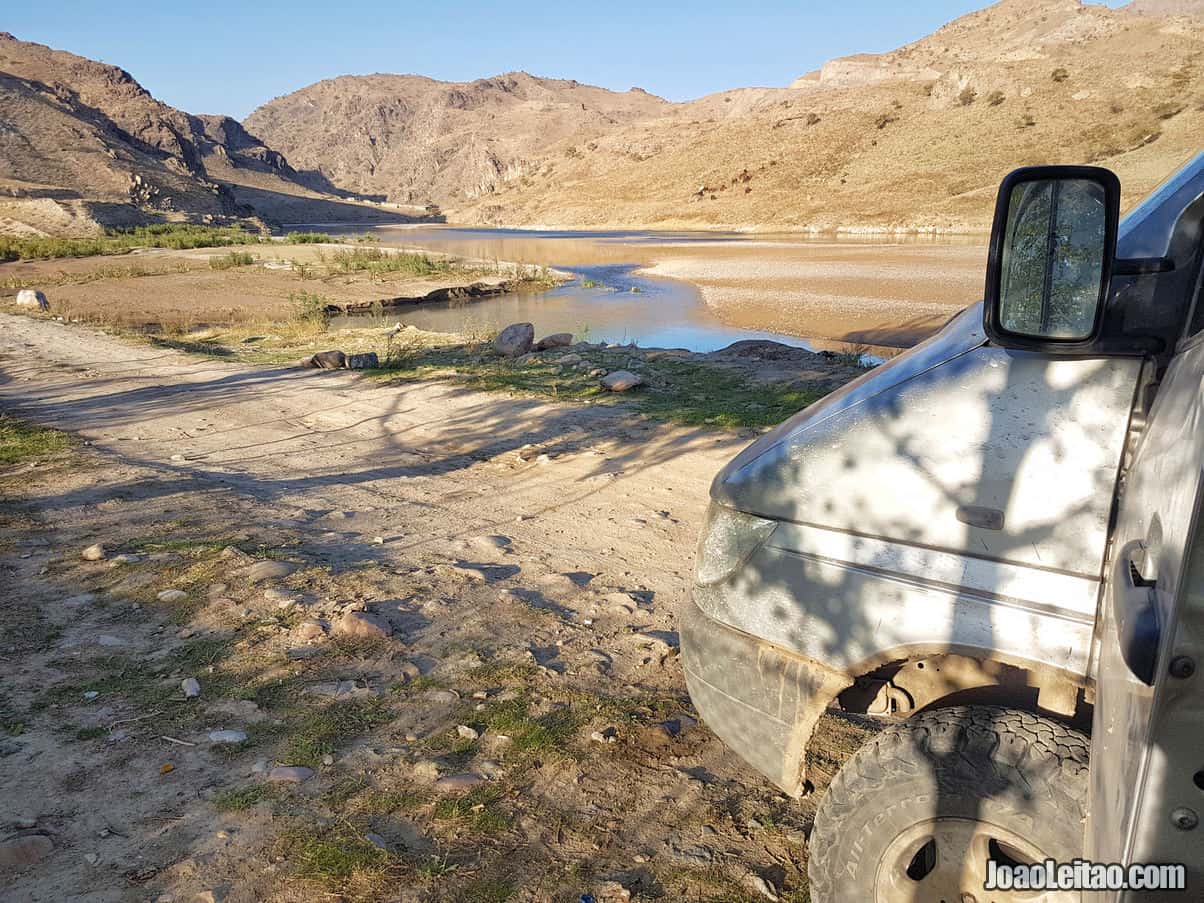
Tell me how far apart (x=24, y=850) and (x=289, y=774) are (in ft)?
2.74

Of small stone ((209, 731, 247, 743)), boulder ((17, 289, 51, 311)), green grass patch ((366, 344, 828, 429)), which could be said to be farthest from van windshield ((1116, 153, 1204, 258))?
boulder ((17, 289, 51, 311))

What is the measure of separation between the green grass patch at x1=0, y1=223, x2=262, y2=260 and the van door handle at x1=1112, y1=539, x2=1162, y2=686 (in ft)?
146

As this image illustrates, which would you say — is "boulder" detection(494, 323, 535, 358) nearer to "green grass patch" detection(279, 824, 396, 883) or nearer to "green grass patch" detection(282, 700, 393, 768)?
"green grass patch" detection(282, 700, 393, 768)

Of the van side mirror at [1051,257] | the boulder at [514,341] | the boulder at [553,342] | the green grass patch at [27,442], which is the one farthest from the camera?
the boulder at [553,342]

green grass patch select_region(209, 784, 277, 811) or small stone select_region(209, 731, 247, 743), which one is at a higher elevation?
small stone select_region(209, 731, 247, 743)

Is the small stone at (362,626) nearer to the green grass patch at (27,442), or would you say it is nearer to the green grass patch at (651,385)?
the green grass patch at (27,442)

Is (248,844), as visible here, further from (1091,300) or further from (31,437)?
(31,437)

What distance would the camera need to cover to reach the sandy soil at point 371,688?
9.05 ft

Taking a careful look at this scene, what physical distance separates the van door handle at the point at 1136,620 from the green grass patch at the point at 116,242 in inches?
1747

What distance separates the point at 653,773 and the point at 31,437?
7859 mm

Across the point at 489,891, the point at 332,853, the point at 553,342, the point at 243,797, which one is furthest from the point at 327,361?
the point at 489,891

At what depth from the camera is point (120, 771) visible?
316 centimetres

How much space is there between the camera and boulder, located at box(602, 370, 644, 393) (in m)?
10.6

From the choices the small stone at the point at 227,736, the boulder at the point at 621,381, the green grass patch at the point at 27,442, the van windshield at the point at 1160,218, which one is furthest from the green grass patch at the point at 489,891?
the boulder at the point at 621,381
